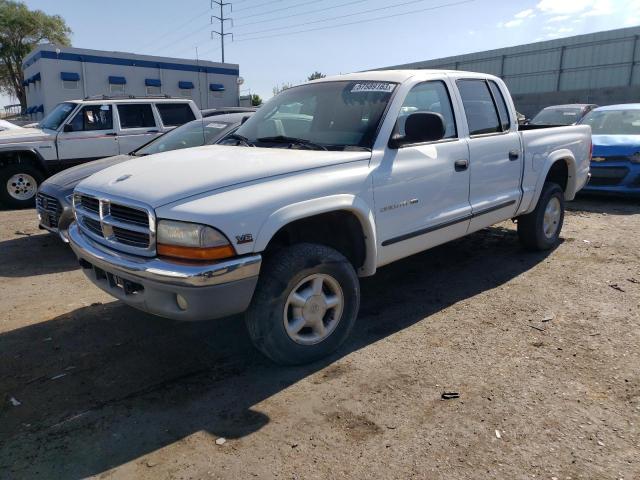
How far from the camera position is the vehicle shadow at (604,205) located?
8.46 meters

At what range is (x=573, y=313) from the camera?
171 inches

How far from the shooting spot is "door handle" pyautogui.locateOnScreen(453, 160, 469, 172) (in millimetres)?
4328

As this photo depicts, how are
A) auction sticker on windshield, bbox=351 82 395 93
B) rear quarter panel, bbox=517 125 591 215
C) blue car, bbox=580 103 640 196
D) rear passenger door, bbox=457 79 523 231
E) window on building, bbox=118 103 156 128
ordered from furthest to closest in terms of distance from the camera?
window on building, bbox=118 103 156 128 < blue car, bbox=580 103 640 196 < rear quarter panel, bbox=517 125 591 215 < rear passenger door, bbox=457 79 523 231 < auction sticker on windshield, bbox=351 82 395 93

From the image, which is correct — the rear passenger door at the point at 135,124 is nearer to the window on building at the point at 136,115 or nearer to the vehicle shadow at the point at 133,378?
the window on building at the point at 136,115

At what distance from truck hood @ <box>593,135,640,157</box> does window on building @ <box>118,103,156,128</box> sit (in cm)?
816

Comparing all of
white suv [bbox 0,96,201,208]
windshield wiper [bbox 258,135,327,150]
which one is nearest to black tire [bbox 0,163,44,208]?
white suv [bbox 0,96,201,208]

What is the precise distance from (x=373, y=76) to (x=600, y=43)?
82.2ft

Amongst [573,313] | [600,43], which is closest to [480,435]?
[573,313]

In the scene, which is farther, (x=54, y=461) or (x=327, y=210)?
(x=327, y=210)

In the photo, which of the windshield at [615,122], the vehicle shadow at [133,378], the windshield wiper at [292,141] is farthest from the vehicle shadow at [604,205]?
the windshield wiper at [292,141]

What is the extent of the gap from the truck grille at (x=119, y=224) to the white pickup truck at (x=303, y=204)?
0.04 feet

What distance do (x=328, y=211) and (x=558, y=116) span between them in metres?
11.4

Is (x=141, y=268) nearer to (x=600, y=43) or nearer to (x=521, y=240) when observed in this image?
(x=521, y=240)

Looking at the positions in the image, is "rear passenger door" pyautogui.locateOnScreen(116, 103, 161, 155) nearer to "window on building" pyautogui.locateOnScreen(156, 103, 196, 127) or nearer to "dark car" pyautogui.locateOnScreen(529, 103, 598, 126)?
"window on building" pyautogui.locateOnScreen(156, 103, 196, 127)
